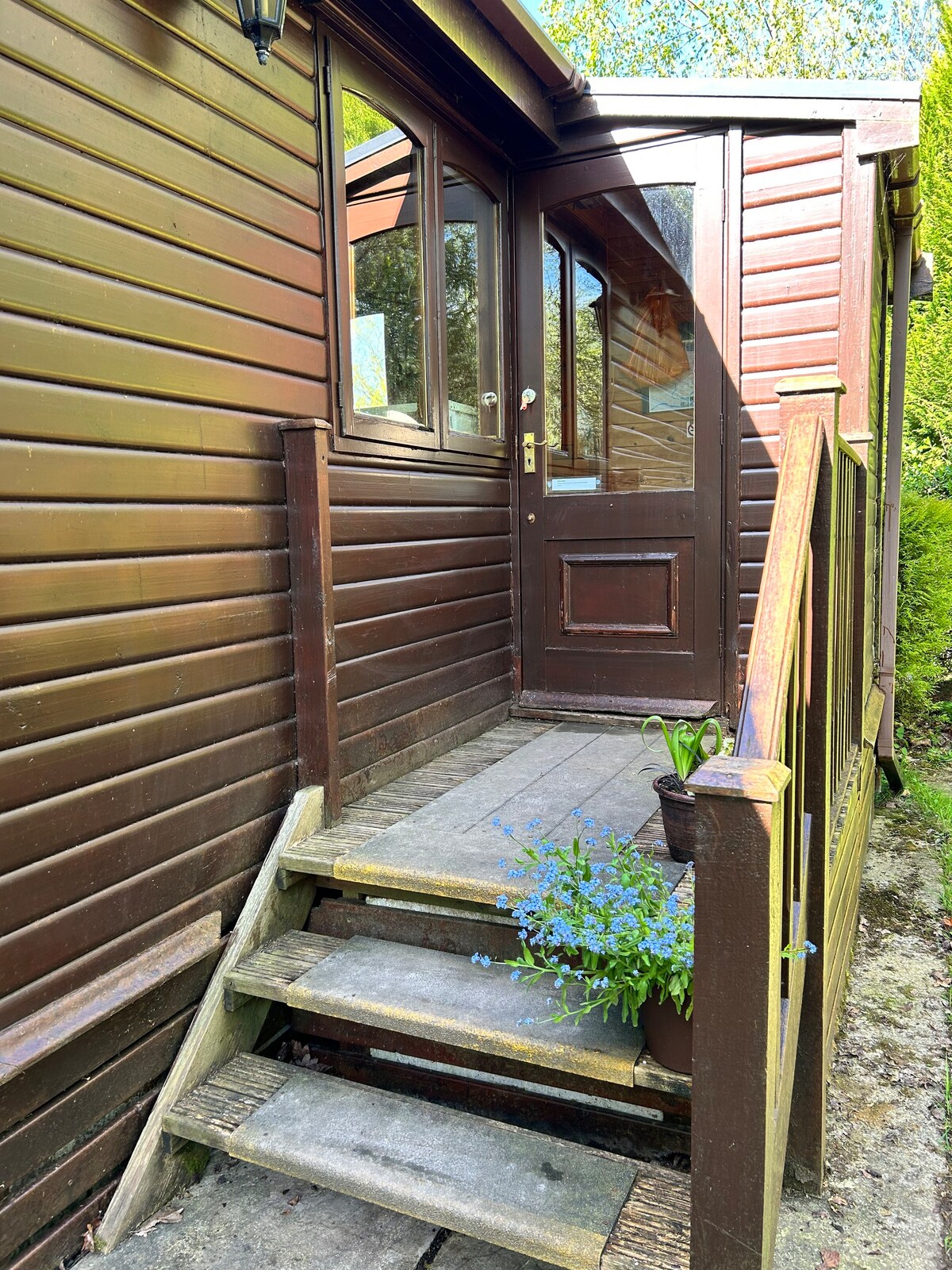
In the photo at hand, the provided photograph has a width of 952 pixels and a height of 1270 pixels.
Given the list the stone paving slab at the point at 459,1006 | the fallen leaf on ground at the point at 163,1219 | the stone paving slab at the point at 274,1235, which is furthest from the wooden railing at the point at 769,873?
the fallen leaf on ground at the point at 163,1219

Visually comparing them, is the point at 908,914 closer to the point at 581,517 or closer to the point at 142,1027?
the point at 581,517

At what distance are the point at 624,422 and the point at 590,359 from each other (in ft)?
0.96

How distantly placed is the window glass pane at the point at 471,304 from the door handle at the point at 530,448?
0.50ft

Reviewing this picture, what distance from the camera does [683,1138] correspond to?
1.75 m

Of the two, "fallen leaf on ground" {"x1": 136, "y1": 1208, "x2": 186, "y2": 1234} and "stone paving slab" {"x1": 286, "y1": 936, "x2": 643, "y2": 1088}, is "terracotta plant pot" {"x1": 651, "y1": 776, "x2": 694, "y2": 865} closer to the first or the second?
"stone paving slab" {"x1": 286, "y1": 936, "x2": 643, "y2": 1088}

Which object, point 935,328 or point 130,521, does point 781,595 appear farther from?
point 935,328

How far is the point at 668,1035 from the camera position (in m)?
1.50

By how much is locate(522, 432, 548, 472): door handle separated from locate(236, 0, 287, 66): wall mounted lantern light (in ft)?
6.05

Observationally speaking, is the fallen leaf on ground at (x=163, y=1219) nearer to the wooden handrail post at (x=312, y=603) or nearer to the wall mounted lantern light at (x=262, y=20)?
the wooden handrail post at (x=312, y=603)

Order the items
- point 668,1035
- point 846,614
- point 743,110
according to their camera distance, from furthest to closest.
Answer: point 743,110, point 846,614, point 668,1035

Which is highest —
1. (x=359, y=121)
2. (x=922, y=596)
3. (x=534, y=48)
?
(x=534, y=48)

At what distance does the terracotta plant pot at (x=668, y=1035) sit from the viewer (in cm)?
148

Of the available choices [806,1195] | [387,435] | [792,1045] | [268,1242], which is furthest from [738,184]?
[268,1242]

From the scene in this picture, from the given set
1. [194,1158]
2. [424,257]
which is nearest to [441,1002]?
[194,1158]
